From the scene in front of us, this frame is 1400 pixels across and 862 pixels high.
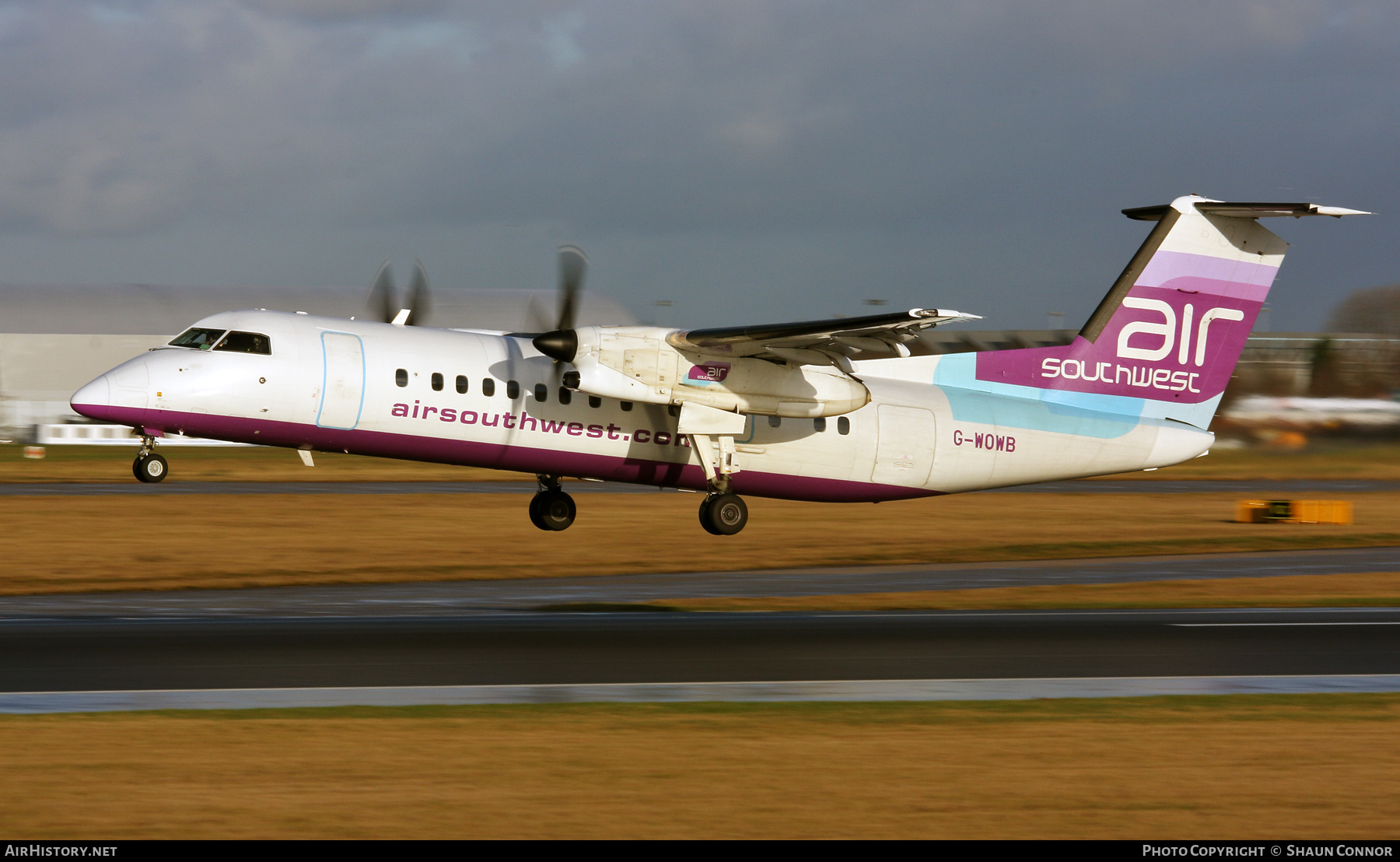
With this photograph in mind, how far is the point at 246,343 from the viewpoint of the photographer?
68.0ft

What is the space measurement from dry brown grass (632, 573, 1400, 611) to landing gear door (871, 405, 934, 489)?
2.21 meters

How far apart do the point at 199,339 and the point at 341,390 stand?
2345mm

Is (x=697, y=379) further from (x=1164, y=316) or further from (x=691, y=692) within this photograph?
→ (x=691, y=692)

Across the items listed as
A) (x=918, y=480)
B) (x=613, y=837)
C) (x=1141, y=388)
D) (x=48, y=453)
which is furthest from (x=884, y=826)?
(x=48, y=453)

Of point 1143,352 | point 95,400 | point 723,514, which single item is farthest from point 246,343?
point 1143,352

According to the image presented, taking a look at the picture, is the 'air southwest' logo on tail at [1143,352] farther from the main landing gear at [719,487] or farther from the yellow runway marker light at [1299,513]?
the yellow runway marker light at [1299,513]

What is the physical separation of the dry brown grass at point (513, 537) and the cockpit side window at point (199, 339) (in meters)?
5.12

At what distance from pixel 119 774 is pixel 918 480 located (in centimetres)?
1649

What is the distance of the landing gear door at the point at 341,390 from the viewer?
2073cm

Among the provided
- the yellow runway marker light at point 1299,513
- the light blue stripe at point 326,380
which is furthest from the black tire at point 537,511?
the yellow runway marker light at point 1299,513

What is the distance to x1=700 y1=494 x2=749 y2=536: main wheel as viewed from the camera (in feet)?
75.2

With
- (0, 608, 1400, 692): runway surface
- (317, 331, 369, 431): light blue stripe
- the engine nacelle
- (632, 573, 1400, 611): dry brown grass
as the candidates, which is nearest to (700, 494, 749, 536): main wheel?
(632, 573, 1400, 611): dry brown grass

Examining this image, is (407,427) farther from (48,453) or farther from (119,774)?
(48,453)

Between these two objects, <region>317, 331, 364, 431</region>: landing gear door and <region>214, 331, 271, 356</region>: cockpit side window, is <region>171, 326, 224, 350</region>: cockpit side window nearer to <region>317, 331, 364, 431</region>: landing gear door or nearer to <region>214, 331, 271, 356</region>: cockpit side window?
<region>214, 331, 271, 356</region>: cockpit side window
